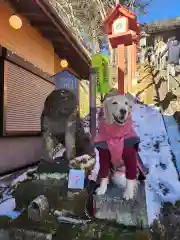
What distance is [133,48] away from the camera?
37.0 feet

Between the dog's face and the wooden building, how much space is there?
2427 mm

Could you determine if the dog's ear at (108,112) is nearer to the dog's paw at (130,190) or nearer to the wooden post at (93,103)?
the dog's paw at (130,190)

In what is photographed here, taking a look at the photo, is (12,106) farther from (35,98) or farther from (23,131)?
(35,98)

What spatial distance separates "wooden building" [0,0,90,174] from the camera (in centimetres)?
418

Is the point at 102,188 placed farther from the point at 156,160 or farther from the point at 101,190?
the point at 156,160

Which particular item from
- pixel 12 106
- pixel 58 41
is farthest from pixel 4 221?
pixel 58 41

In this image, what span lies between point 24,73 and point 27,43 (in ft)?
3.12

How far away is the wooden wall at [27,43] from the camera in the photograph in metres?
4.41

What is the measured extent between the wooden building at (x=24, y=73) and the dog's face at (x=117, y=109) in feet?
7.96

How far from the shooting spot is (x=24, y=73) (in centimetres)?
476

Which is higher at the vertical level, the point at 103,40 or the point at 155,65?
the point at 103,40

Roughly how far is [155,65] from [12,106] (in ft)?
39.9

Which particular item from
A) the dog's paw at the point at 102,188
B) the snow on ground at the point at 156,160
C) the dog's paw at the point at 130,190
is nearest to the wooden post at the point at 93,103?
the snow on ground at the point at 156,160

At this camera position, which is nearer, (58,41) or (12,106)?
(12,106)
